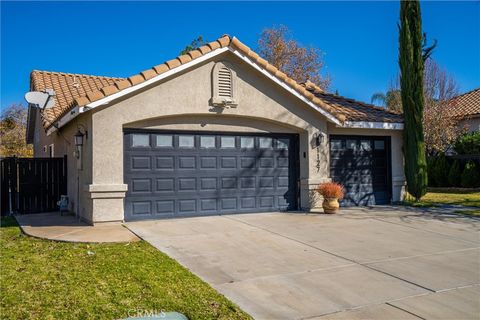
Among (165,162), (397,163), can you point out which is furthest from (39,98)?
(397,163)

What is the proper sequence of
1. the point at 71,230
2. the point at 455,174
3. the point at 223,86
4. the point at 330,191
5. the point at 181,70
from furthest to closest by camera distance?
the point at 455,174 → the point at 330,191 → the point at 223,86 → the point at 181,70 → the point at 71,230

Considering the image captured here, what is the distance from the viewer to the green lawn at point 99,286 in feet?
14.9

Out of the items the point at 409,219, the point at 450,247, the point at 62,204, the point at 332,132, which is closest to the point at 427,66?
the point at 332,132

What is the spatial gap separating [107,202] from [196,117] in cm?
324

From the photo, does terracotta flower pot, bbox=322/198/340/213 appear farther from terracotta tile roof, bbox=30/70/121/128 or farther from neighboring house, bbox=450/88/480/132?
neighboring house, bbox=450/88/480/132

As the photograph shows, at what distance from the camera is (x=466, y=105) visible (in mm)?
27062

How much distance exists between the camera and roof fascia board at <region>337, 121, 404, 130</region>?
13.1 meters

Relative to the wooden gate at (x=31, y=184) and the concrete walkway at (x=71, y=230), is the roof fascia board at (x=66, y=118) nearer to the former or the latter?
the wooden gate at (x=31, y=184)

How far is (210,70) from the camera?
1116 cm

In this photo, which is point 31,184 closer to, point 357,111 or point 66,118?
point 66,118

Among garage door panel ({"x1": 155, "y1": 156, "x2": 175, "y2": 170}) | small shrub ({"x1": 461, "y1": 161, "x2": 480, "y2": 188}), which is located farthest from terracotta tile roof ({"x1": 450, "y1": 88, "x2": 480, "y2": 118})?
garage door panel ({"x1": 155, "y1": 156, "x2": 175, "y2": 170})

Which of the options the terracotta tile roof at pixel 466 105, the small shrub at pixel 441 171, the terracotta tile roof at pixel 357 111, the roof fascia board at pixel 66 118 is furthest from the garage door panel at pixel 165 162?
the terracotta tile roof at pixel 466 105

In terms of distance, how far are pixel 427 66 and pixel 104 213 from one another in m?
24.4

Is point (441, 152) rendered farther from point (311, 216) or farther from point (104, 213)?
point (104, 213)
